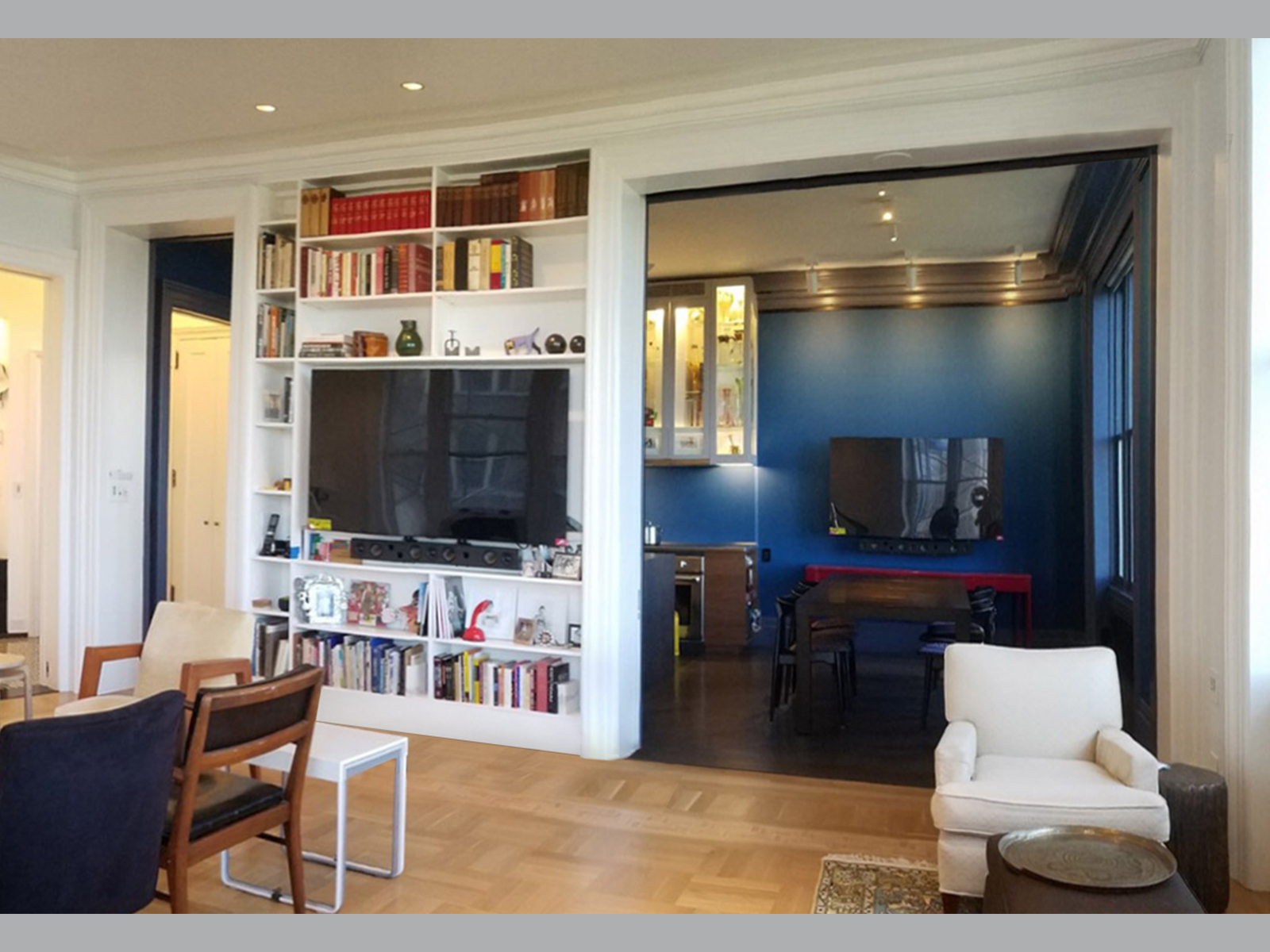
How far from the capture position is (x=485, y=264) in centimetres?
525

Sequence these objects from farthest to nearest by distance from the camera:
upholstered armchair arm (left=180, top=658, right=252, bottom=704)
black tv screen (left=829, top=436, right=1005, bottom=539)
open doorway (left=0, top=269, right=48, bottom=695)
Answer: black tv screen (left=829, top=436, right=1005, bottom=539) → open doorway (left=0, top=269, right=48, bottom=695) → upholstered armchair arm (left=180, top=658, right=252, bottom=704)

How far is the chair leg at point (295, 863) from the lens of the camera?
305 cm

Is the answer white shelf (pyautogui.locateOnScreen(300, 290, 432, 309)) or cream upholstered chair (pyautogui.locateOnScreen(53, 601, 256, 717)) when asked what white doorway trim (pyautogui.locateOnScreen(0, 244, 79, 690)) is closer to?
white shelf (pyautogui.locateOnScreen(300, 290, 432, 309))

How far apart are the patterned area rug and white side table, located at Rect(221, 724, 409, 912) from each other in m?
1.43

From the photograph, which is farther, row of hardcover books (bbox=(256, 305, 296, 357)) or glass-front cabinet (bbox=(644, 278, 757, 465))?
glass-front cabinet (bbox=(644, 278, 757, 465))

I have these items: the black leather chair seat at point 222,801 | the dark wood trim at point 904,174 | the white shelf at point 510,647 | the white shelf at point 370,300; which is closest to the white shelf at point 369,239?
the white shelf at point 370,300

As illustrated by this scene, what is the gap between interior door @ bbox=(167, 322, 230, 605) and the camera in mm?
8555

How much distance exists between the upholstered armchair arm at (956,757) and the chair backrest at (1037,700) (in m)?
0.19

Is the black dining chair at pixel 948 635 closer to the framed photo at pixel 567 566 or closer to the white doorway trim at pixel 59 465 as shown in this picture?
the framed photo at pixel 567 566

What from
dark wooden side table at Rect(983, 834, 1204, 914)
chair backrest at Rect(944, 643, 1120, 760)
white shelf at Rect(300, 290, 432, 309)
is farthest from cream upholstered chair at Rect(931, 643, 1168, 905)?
white shelf at Rect(300, 290, 432, 309)

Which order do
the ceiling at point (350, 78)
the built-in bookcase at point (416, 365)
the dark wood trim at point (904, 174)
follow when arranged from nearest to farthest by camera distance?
the ceiling at point (350, 78), the dark wood trim at point (904, 174), the built-in bookcase at point (416, 365)

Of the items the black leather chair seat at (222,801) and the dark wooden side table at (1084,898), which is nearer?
the dark wooden side table at (1084,898)

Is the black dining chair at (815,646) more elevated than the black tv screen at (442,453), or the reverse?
the black tv screen at (442,453)

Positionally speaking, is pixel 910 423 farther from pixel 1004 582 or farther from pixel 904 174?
pixel 904 174
